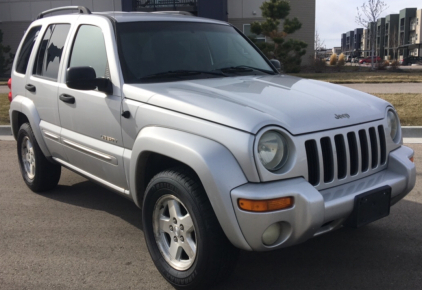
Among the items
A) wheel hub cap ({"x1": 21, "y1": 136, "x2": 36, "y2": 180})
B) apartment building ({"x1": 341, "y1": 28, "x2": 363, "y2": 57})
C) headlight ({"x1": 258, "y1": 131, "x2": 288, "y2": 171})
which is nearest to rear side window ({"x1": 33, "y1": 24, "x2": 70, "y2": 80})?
wheel hub cap ({"x1": 21, "y1": 136, "x2": 36, "y2": 180})

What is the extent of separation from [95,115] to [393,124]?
2375mm

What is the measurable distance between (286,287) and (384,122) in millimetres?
1396

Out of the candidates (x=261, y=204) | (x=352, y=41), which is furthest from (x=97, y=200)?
(x=352, y=41)

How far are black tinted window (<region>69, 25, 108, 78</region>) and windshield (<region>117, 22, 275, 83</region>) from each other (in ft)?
0.68

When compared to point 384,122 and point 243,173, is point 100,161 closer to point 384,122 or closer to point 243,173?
point 243,173

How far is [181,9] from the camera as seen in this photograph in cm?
2772

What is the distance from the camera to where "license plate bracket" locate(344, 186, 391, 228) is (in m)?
3.16

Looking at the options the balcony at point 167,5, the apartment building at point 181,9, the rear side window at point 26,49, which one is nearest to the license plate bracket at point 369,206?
the rear side window at point 26,49

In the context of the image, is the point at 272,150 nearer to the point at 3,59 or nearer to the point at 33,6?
the point at 3,59

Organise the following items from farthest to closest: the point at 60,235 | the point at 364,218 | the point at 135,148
Result: the point at 60,235 < the point at 135,148 < the point at 364,218

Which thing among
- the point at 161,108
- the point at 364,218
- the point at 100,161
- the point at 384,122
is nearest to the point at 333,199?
the point at 364,218

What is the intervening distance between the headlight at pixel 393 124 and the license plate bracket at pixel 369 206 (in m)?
0.64

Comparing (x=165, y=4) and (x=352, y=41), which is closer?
(x=165, y=4)

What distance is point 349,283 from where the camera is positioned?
3418mm
